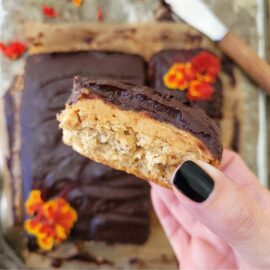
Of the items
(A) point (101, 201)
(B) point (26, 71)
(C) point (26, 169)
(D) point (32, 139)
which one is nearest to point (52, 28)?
(B) point (26, 71)

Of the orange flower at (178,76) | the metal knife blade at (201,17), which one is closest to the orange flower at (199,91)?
the orange flower at (178,76)

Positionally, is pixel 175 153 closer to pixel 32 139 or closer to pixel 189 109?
pixel 189 109

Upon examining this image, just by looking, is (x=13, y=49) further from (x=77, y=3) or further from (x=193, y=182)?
(x=193, y=182)

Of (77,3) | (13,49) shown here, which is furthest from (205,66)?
(13,49)

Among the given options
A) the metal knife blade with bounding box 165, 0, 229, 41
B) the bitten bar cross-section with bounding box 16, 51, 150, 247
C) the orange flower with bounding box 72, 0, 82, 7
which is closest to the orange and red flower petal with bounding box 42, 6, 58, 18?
the orange flower with bounding box 72, 0, 82, 7

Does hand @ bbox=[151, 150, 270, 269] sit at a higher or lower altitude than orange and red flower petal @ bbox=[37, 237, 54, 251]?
higher

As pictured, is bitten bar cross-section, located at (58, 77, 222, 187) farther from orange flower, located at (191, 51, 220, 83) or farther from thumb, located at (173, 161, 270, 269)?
orange flower, located at (191, 51, 220, 83)
